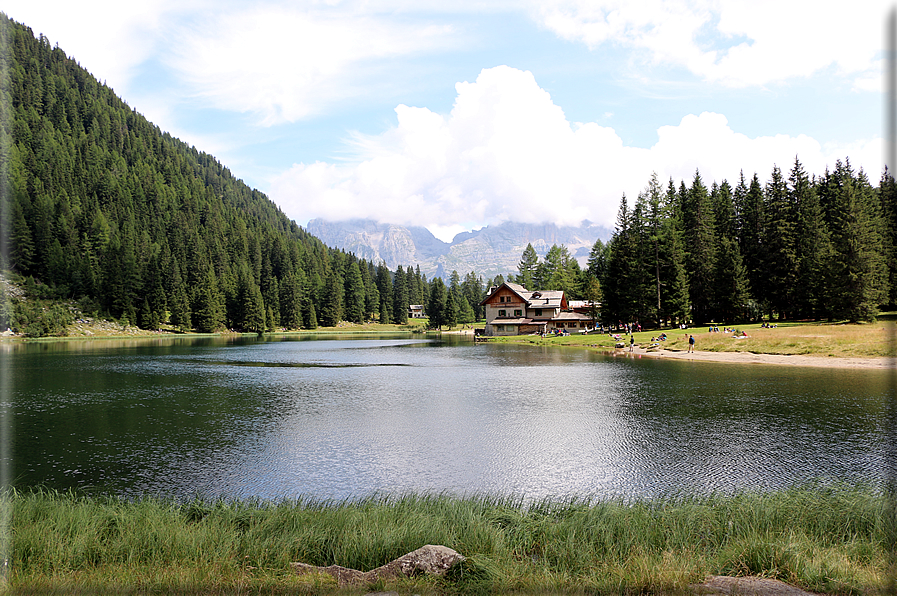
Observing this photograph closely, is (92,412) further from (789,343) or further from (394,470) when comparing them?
(789,343)

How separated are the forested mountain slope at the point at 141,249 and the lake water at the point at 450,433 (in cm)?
9863

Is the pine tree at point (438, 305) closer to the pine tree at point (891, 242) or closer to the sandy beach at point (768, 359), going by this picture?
the sandy beach at point (768, 359)

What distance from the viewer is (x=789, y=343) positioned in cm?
4806

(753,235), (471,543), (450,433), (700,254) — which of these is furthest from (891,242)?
(471,543)

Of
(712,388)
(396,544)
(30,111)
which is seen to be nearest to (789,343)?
(712,388)

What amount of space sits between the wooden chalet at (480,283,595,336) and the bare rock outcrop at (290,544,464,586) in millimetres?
93270

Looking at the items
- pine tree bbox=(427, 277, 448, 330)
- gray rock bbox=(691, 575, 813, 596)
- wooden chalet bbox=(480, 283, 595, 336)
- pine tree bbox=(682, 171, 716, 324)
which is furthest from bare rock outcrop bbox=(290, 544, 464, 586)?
pine tree bbox=(427, 277, 448, 330)

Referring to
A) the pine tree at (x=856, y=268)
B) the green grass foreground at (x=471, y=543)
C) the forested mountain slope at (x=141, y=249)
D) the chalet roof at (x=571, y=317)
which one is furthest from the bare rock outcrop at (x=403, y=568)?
the forested mountain slope at (x=141, y=249)

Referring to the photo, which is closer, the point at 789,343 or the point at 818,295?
the point at 789,343

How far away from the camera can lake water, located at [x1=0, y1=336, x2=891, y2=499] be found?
15.5m

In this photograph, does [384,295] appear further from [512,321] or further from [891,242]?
[891,242]

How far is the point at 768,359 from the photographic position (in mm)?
45500

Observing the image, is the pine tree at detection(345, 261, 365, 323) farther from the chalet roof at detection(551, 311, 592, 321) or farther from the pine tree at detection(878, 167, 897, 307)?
the pine tree at detection(878, 167, 897, 307)

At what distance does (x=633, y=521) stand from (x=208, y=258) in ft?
546
